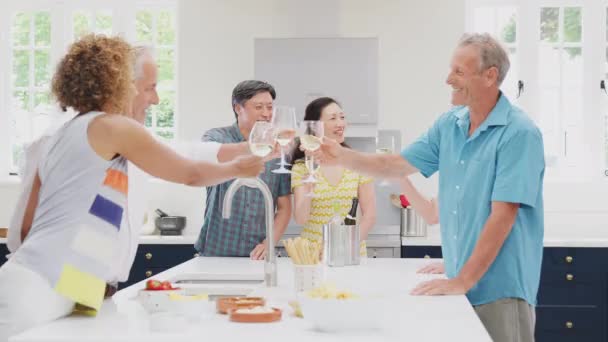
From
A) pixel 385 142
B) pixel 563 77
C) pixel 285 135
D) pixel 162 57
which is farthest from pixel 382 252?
pixel 285 135

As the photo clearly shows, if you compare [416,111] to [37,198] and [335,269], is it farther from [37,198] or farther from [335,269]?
[37,198]

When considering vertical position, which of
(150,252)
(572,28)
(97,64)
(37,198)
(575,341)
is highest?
(572,28)

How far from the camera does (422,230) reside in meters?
6.00

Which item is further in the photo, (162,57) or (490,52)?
(162,57)

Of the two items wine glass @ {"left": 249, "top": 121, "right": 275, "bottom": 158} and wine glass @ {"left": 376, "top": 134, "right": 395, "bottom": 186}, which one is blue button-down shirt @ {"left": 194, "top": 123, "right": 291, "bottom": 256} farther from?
wine glass @ {"left": 376, "top": 134, "right": 395, "bottom": 186}

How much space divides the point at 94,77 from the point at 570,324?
3.98 m

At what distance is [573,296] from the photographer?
5.68 m

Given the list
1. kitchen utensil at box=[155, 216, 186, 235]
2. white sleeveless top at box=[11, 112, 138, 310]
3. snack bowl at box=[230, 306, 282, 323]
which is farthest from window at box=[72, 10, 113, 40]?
snack bowl at box=[230, 306, 282, 323]

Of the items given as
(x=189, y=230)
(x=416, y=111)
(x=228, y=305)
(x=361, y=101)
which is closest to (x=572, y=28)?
(x=416, y=111)

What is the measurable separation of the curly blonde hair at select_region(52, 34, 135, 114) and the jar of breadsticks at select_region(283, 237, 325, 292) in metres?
0.72

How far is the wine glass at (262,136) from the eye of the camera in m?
2.80

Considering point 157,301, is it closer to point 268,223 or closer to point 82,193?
point 82,193

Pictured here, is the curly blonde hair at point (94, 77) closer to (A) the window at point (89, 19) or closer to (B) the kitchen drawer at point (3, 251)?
(B) the kitchen drawer at point (3, 251)

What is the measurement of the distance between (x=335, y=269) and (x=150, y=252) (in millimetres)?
2643
